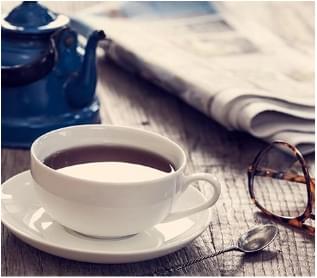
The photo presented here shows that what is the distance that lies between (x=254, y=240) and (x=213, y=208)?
0.23 ft

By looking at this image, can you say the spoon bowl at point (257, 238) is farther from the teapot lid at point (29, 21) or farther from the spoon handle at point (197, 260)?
the teapot lid at point (29, 21)

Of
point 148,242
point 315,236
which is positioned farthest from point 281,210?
point 148,242

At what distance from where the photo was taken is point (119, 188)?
0.53 m

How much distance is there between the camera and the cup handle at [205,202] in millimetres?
576

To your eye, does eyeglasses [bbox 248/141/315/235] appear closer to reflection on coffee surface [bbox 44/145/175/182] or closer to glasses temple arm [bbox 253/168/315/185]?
glasses temple arm [bbox 253/168/315/185]

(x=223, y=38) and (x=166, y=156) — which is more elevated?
(x=166, y=156)

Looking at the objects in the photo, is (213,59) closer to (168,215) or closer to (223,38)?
(223,38)

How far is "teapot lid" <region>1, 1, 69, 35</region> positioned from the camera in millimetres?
764

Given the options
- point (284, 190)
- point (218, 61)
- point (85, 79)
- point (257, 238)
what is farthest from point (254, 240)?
point (218, 61)

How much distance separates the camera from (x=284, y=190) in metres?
0.71

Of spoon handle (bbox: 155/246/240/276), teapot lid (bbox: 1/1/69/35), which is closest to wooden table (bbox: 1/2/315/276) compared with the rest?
spoon handle (bbox: 155/246/240/276)

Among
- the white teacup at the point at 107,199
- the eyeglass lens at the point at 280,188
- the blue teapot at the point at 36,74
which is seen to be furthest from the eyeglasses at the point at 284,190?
the blue teapot at the point at 36,74

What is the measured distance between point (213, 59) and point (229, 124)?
168mm

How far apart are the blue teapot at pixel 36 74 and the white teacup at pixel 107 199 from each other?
0.61ft
